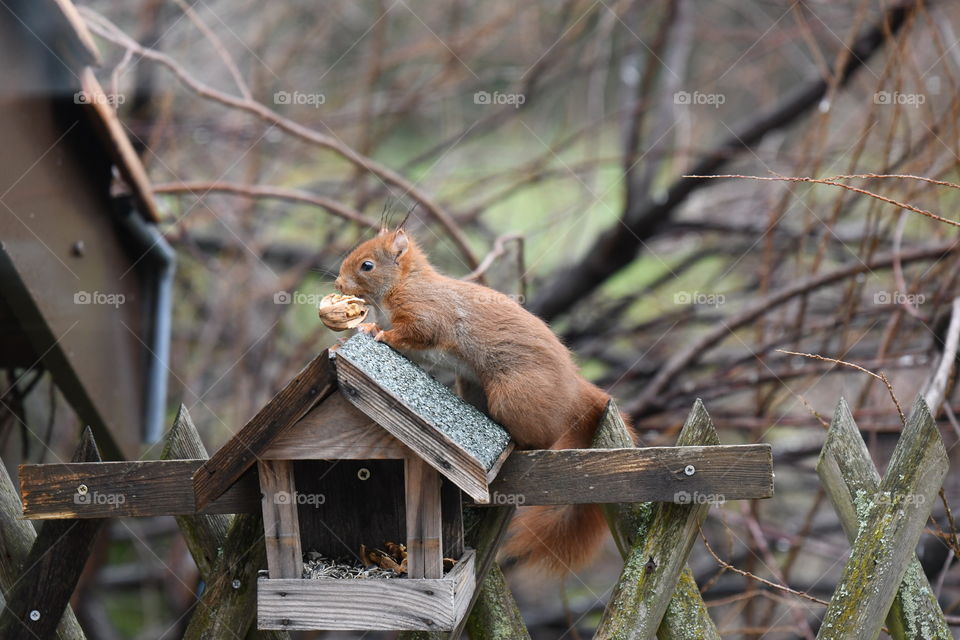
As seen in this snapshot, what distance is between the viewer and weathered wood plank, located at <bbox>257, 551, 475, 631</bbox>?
172 centimetres

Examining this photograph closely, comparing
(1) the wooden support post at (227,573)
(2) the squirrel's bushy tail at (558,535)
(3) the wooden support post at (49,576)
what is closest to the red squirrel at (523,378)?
(2) the squirrel's bushy tail at (558,535)

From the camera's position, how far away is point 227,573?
1.95 metres

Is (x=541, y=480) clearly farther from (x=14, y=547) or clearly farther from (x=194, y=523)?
(x=14, y=547)

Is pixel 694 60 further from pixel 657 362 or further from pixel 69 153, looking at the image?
pixel 69 153

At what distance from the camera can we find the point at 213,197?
4996 mm

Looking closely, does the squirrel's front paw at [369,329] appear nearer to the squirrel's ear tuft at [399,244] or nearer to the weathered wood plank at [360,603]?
the squirrel's ear tuft at [399,244]

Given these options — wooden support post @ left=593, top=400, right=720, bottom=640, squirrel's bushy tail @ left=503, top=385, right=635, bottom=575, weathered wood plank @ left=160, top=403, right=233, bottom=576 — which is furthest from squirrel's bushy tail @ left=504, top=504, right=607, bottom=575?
Result: weathered wood plank @ left=160, top=403, right=233, bottom=576

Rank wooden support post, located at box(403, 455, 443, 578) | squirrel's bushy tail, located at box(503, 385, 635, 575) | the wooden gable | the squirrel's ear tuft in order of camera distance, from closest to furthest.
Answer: the wooden gable, wooden support post, located at box(403, 455, 443, 578), squirrel's bushy tail, located at box(503, 385, 635, 575), the squirrel's ear tuft

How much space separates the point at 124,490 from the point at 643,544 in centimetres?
107

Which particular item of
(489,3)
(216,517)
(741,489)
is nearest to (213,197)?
(489,3)

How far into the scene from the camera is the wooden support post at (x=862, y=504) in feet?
5.94

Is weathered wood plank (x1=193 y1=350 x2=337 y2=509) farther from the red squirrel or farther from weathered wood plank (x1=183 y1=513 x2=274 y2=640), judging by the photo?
the red squirrel

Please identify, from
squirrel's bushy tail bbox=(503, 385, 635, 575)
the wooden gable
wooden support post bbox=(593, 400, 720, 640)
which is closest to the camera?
the wooden gable

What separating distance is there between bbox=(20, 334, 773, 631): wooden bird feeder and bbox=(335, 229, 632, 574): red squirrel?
0.42ft
